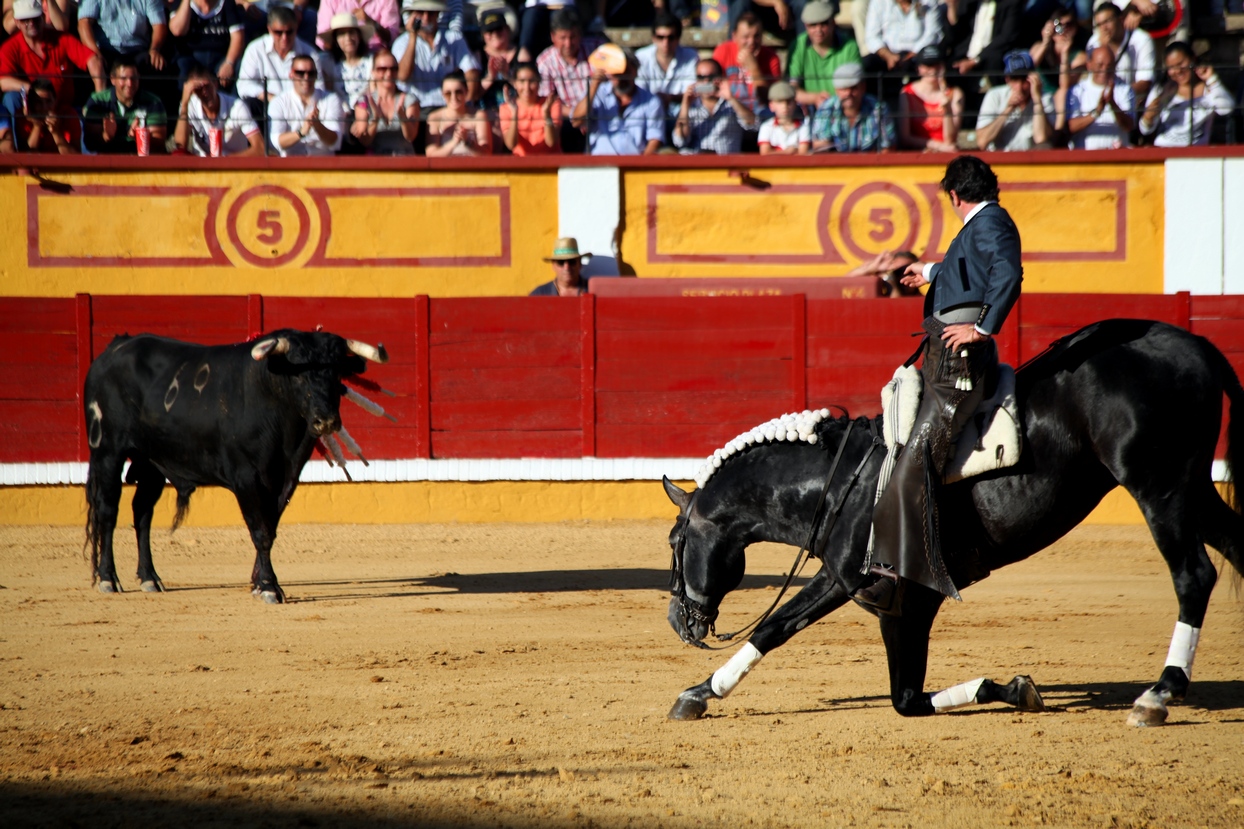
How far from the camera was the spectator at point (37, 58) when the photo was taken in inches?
408

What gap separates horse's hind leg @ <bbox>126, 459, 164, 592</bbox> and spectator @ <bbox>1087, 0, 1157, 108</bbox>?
7.84m

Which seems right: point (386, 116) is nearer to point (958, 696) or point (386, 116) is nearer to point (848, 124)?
point (848, 124)

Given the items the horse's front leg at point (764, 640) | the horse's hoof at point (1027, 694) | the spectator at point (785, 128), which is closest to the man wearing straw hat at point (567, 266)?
the spectator at point (785, 128)

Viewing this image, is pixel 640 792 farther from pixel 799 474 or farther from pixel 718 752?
pixel 799 474

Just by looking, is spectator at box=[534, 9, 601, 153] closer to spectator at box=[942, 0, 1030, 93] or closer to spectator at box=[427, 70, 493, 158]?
spectator at box=[427, 70, 493, 158]

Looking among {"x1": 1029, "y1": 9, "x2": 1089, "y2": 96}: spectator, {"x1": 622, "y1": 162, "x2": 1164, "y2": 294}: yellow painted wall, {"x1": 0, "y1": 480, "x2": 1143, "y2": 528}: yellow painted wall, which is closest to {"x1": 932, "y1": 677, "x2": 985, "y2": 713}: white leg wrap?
{"x1": 0, "y1": 480, "x2": 1143, "y2": 528}: yellow painted wall

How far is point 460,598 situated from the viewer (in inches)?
258

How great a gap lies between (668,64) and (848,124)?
163cm

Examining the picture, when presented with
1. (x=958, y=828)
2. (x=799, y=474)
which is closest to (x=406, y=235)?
(x=799, y=474)

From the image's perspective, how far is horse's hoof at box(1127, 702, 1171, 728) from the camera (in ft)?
12.7

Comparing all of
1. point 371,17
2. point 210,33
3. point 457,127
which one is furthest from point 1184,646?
point 210,33

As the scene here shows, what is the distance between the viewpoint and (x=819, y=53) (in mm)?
10750

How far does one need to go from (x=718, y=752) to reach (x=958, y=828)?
845 mm

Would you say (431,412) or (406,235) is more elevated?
(406,235)
